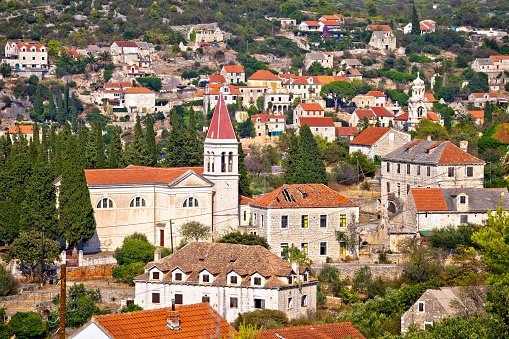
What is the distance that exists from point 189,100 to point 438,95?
48394 millimetres

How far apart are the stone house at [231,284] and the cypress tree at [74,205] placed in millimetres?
9593

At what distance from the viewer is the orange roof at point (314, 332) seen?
38.4 meters

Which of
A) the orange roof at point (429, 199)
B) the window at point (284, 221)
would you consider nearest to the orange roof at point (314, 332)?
the window at point (284, 221)

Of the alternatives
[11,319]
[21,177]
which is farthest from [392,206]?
[11,319]

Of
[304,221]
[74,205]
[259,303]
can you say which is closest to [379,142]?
[304,221]

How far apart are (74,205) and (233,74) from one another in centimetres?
10749

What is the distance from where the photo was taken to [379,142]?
302 ft

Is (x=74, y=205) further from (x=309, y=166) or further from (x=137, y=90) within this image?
(x=137, y=90)

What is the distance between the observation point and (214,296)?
5228 centimetres

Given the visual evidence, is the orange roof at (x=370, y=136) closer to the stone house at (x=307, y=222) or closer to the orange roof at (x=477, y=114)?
the stone house at (x=307, y=222)

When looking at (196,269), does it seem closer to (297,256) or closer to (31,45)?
(297,256)

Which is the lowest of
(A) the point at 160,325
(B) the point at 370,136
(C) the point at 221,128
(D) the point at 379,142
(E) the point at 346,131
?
(A) the point at 160,325

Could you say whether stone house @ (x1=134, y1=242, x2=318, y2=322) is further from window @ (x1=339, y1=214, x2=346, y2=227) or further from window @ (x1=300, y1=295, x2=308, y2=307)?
window @ (x1=339, y1=214, x2=346, y2=227)

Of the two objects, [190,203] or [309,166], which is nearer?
[190,203]
